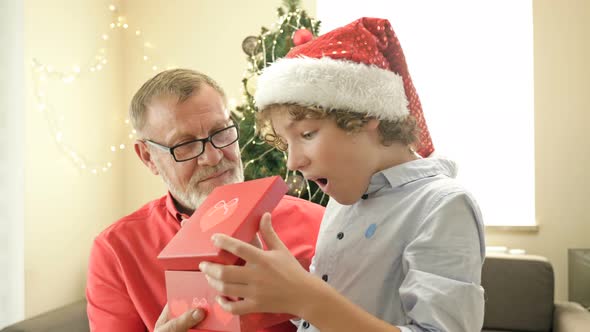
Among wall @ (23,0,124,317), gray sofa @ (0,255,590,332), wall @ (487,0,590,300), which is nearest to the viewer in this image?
gray sofa @ (0,255,590,332)

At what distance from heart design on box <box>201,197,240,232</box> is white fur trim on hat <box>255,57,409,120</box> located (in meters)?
0.22

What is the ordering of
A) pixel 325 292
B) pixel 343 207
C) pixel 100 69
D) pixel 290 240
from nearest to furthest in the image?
pixel 325 292, pixel 343 207, pixel 290 240, pixel 100 69

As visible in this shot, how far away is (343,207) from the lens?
118cm

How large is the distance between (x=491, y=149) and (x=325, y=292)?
367cm

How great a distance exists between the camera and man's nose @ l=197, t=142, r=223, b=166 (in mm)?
1576

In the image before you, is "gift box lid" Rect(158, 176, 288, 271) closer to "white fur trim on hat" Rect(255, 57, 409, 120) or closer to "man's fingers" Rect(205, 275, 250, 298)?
"man's fingers" Rect(205, 275, 250, 298)

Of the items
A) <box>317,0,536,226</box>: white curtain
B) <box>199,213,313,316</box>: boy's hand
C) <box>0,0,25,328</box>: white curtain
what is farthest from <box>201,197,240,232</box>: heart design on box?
<box>317,0,536,226</box>: white curtain

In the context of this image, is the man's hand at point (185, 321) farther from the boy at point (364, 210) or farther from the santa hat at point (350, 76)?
the santa hat at point (350, 76)

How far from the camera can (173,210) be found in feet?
5.51

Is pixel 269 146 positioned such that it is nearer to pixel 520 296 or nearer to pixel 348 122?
pixel 520 296

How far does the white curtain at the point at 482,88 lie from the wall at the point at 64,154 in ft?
7.64

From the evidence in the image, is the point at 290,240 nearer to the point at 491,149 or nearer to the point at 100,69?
the point at 491,149

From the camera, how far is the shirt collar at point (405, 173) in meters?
1.05

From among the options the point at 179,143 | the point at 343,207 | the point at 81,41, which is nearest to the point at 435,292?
the point at 343,207
